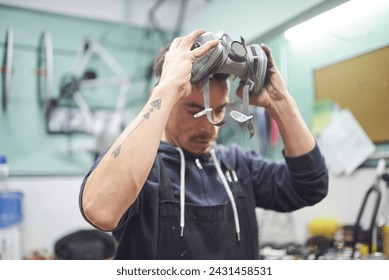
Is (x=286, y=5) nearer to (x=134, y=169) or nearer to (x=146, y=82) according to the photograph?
(x=134, y=169)

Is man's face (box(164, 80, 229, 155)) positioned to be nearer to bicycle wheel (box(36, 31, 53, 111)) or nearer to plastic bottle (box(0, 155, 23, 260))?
plastic bottle (box(0, 155, 23, 260))

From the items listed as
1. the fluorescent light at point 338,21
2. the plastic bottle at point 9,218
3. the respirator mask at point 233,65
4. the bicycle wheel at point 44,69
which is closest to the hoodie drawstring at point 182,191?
the respirator mask at point 233,65

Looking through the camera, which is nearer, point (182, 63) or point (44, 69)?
point (182, 63)

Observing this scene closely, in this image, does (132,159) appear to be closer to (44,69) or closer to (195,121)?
(195,121)

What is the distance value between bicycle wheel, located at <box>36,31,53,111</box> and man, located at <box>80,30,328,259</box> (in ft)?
3.95

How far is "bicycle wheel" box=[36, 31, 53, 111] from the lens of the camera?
1.69 m

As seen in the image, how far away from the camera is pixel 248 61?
604 mm

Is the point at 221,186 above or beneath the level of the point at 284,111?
beneath

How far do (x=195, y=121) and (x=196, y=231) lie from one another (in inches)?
8.1

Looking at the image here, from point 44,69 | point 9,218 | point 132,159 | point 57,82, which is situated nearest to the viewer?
Result: point 132,159

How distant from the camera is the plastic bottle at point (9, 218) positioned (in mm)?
1240

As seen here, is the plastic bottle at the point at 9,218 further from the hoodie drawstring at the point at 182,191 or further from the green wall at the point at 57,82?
the hoodie drawstring at the point at 182,191

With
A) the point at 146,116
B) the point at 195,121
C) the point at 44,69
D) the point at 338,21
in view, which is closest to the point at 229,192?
the point at 195,121

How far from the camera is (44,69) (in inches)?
69.7
